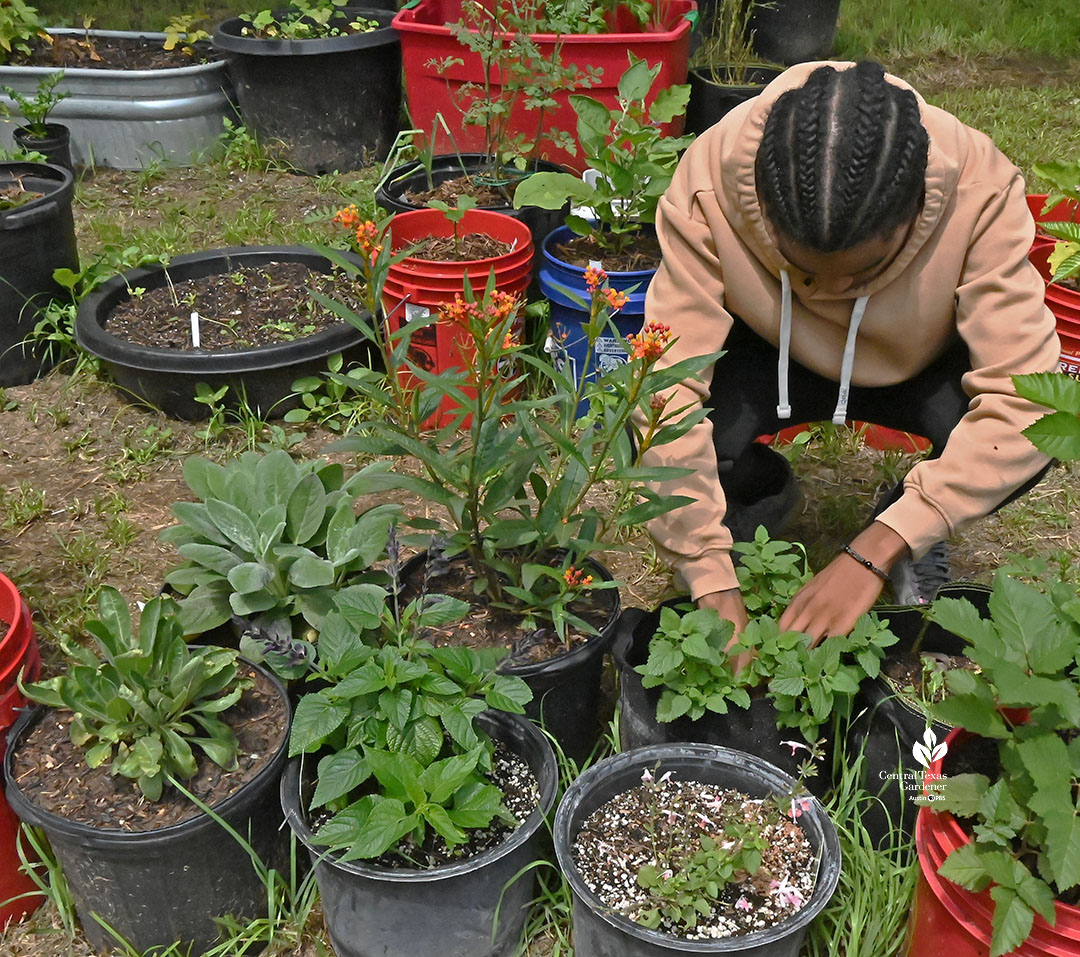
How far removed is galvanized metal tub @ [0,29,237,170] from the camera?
4.32 metres

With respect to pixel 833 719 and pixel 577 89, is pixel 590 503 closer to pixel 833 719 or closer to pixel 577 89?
pixel 833 719

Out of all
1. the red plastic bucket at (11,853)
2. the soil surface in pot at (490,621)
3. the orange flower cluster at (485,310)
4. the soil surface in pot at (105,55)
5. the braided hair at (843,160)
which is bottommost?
the red plastic bucket at (11,853)

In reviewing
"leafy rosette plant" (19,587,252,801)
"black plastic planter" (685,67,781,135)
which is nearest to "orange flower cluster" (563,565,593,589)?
"leafy rosette plant" (19,587,252,801)

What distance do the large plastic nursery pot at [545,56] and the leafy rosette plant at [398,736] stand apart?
2415 mm

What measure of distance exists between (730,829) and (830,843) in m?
0.16

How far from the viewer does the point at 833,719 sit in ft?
5.61

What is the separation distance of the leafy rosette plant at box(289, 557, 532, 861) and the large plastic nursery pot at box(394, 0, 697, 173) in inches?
95.1

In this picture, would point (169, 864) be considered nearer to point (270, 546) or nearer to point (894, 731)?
point (270, 546)

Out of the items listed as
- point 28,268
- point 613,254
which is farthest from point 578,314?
point 28,268

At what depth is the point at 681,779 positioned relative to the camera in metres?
1.62

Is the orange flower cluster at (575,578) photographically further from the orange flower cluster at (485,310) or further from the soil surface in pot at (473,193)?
the soil surface in pot at (473,193)

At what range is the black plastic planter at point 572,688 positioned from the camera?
1.69 meters

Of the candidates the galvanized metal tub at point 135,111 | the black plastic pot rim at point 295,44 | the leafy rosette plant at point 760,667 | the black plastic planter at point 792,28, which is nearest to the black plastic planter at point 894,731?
the leafy rosette plant at point 760,667

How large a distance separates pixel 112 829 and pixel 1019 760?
1229 millimetres
